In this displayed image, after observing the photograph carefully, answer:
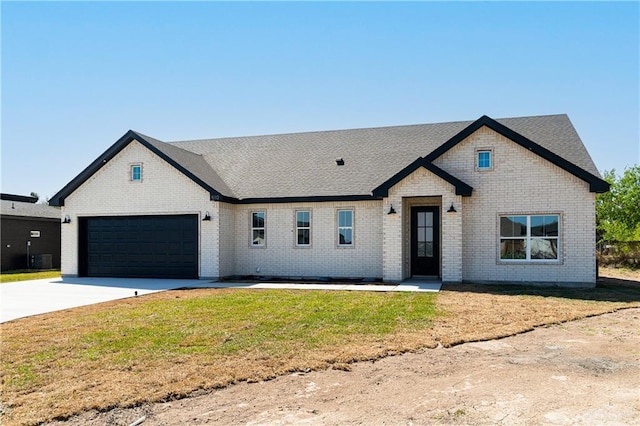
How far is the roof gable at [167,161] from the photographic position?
18656 mm

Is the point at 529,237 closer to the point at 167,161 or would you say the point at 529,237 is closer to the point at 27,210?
the point at 167,161

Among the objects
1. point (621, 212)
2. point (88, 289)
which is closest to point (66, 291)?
point (88, 289)

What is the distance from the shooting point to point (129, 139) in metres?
19.4

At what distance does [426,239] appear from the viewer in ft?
59.4

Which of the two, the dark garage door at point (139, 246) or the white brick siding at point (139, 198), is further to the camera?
the dark garage door at point (139, 246)

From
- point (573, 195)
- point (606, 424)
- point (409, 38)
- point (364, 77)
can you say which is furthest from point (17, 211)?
point (606, 424)

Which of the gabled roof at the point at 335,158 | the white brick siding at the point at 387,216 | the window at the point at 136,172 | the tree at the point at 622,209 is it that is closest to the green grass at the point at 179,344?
the white brick siding at the point at 387,216

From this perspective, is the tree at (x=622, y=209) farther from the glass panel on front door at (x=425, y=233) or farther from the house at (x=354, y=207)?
the glass panel on front door at (x=425, y=233)

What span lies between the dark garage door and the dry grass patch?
5.42 metres

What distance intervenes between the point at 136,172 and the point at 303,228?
7.12m

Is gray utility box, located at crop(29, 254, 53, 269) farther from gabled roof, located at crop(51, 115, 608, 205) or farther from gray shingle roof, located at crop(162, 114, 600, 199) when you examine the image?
gray shingle roof, located at crop(162, 114, 600, 199)

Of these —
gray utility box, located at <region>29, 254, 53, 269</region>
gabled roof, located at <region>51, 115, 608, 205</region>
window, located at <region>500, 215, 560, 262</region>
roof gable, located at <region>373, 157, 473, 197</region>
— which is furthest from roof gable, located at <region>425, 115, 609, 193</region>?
gray utility box, located at <region>29, 254, 53, 269</region>

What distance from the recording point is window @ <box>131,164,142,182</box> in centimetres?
1956

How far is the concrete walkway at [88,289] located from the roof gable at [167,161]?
139 inches
